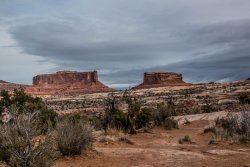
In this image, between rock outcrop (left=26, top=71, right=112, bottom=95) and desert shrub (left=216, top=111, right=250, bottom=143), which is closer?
desert shrub (left=216, top=111, right=250, bottom=143)

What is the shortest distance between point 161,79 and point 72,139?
165 m

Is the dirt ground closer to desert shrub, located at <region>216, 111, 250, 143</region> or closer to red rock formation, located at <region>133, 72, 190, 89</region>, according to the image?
desert shrub, located at <region>216, 111, 250, 143</region>

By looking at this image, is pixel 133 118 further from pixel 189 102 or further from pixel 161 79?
pixel 161 79

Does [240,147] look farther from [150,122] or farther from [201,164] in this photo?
[150,122]

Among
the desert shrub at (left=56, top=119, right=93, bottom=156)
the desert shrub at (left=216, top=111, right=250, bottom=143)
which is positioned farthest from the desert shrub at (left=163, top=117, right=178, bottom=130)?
the desert shrub at (left=56, top=119, right=93, bottom=156)

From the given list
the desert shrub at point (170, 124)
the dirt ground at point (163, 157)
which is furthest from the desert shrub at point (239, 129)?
the desert shrub at point (170, 124)

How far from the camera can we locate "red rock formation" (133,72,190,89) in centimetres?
17748

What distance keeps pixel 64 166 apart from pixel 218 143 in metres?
8.35

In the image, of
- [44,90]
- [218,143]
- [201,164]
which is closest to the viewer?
[201,164]

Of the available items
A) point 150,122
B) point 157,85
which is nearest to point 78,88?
point 157,85

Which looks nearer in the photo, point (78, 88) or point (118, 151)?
point (118, 151)

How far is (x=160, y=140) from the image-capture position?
22.4 meters

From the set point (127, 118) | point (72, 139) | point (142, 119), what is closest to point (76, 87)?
point (142, 119)

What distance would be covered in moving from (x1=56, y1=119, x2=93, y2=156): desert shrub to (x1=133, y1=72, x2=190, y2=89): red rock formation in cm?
15923
